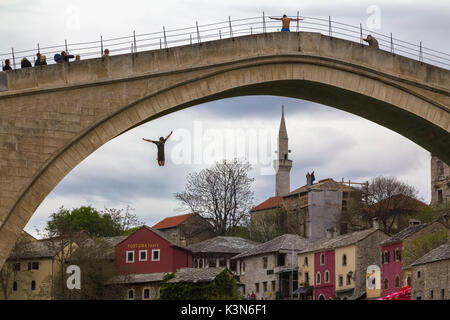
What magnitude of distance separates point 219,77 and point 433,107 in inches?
311

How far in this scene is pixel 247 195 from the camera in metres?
102

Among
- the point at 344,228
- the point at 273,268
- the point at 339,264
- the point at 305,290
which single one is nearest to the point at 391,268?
the point at 339,264

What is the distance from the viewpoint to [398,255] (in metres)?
73.3

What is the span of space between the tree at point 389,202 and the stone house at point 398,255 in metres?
24.4

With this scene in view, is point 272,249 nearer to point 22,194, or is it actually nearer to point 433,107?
point 433,107

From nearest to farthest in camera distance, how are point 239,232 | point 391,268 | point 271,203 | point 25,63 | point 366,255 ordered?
point 25,63 → point 391,268 → point 366,255 → point 239,232 → point 271,203

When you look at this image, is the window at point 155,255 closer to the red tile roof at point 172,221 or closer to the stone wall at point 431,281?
the stone wall at point 431,281

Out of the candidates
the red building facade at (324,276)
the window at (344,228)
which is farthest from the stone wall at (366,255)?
the window at (344,228)

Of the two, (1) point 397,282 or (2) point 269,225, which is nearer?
(1) point 397,282

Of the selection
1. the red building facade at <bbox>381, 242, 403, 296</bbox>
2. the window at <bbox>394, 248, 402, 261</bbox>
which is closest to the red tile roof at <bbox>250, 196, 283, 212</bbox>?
the red building facade at <bbox>381, 242, 403, 296</bbox>

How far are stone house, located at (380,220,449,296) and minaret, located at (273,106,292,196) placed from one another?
68.8m

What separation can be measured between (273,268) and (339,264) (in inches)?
282

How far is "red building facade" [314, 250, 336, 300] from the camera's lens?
80875mm

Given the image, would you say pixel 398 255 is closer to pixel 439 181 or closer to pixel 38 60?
pixel 38 60
